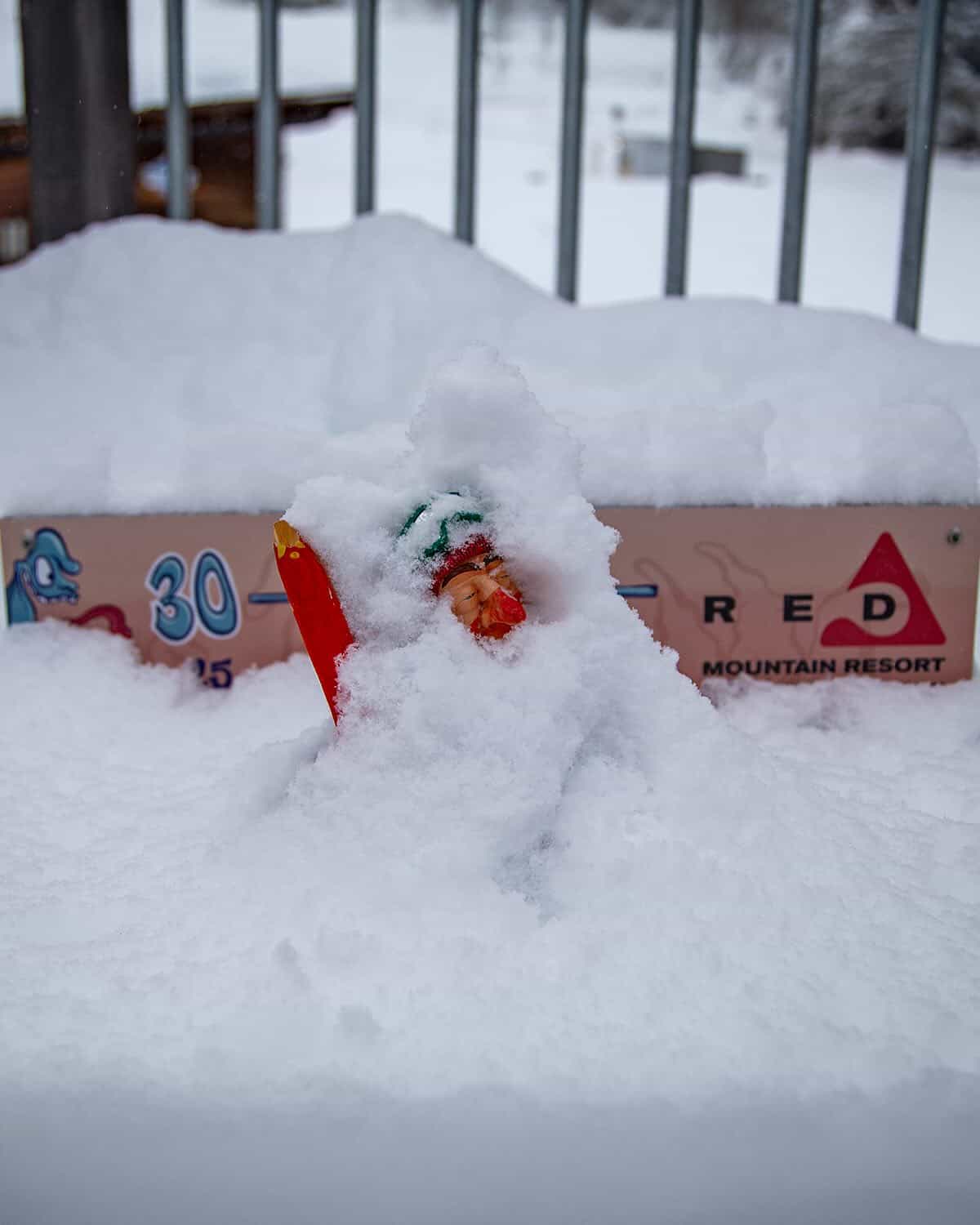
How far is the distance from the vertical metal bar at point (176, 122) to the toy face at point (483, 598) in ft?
5.85

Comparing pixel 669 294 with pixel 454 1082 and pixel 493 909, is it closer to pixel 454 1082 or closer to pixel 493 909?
pixel 493 909

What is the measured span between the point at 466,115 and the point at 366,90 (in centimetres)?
22

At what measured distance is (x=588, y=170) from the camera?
16.2 ft

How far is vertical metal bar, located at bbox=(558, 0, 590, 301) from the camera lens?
231cm

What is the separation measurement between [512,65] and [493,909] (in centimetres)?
451

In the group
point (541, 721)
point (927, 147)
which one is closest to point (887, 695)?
point (541, 721)

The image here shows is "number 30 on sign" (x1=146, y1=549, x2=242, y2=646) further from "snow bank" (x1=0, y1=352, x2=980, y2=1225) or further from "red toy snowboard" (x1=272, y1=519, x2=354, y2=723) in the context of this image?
"red toy snowboard" (x1=272, y1=519, x2=354, y2=723)

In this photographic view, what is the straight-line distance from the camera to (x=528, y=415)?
3.43 ft

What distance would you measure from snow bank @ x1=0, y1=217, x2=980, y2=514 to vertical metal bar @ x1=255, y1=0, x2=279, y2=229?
0.16 m

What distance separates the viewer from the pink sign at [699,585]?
1.41 m

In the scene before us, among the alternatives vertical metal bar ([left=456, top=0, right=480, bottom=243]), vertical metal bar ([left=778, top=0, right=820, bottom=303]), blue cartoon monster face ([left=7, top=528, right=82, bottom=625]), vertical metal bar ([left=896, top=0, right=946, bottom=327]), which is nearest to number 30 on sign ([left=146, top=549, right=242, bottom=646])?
blue cartoon monster face ([left=7, top=528, right=82, bottom=625])

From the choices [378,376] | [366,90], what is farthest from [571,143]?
[378,376]

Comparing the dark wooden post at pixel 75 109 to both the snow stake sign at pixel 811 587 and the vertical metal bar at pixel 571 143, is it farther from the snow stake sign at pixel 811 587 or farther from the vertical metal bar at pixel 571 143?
the snow stake sign at pixel 811 587

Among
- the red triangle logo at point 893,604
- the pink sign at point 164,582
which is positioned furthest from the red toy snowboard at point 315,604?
the red triangle logo at point 893,604
